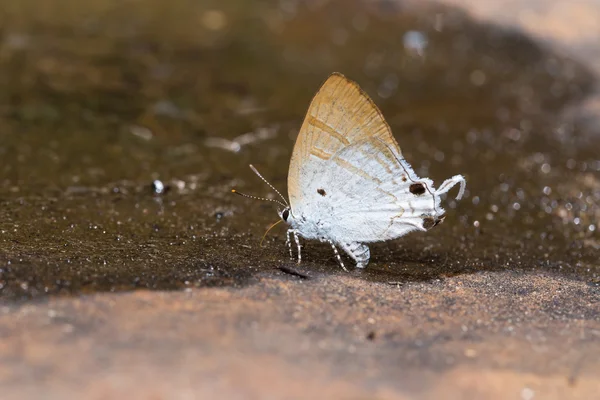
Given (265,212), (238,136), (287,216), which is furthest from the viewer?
(238,136)

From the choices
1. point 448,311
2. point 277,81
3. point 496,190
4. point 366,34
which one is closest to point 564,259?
point 496,190

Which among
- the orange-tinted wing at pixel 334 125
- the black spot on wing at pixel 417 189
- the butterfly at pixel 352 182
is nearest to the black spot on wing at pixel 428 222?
the butterfly at pixel 352 182

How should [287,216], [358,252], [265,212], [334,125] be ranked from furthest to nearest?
[265,212], [287,216], [358,252], [334,125]

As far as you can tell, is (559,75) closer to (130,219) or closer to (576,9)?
(576,9)

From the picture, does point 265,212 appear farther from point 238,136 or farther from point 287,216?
point 238,136

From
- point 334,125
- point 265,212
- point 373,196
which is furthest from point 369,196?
point 265,212

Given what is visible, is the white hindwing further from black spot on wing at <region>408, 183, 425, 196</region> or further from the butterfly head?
the butterfly head
